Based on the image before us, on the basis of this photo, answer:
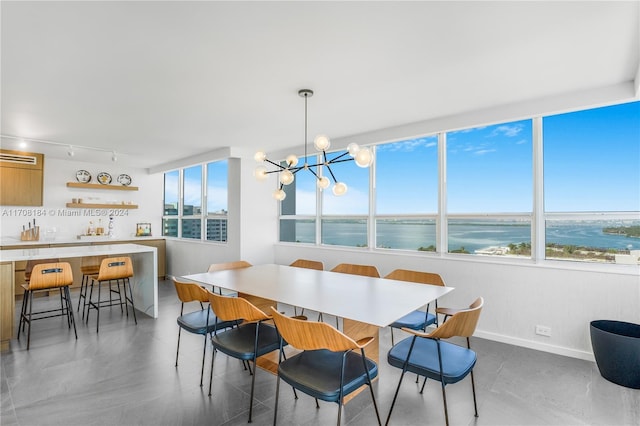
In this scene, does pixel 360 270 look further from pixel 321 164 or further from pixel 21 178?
pixel 21 178

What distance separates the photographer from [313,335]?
175cm

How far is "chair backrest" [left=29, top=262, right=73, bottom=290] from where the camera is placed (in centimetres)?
336

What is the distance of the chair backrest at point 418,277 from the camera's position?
9.89 feet

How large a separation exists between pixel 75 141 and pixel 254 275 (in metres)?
3.78

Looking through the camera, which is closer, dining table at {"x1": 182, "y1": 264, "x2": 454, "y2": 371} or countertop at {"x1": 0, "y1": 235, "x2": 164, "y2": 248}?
dining table at {"x1": 182, "y1": 264, "x2": 454, "y2": 371}

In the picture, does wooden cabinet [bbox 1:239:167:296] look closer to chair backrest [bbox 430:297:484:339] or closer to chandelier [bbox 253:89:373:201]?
chandelier [bbox 253:89:373:201]

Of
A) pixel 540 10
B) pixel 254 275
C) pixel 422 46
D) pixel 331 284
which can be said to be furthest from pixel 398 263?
pixel 540 10

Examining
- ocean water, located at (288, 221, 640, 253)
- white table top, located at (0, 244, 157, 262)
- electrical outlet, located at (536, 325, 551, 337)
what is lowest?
electrical outlet, located at (536, 325, 551, 337)

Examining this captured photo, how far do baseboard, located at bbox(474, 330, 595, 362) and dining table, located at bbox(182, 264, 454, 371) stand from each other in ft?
4.26

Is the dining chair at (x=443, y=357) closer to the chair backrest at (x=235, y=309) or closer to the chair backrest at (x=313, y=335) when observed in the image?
the chair backrest at (x=313, y=335)

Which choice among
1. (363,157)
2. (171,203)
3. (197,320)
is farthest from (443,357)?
(171,203)

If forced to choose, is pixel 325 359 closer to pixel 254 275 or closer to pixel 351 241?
pixel 254 275

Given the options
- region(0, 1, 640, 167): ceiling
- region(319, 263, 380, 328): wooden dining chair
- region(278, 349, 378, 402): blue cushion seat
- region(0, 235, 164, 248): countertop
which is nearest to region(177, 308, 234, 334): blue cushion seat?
region(278, 349, 378, 402): blue cushion seat

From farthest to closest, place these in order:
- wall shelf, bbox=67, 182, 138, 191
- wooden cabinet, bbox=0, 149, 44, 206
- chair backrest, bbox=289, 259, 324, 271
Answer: wall shelf, bbox=67, 182, 138, 191, wooden cabinet, bbox=0, 149, 44, 206, chair backrest, bbox=289, 259, 324, 271
